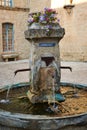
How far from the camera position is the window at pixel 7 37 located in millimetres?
16016

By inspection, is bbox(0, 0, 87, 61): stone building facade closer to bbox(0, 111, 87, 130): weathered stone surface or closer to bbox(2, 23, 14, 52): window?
bbox(2, 23, 14, 52): window

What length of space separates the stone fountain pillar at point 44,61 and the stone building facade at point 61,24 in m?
10.1

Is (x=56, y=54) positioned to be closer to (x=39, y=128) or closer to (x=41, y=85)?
(x=41, y=85)

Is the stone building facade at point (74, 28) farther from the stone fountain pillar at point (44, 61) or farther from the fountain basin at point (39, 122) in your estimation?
the fountain basin at point (39, 122)

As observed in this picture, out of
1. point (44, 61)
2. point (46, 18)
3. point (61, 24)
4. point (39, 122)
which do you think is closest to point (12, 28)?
point (61, 24)

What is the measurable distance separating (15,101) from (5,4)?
40.2 ft

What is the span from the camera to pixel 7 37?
52.9 ft

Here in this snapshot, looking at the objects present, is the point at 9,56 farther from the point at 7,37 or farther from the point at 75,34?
the point at 75,34

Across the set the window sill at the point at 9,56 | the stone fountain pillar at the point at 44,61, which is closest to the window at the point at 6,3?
the window sill at the point at 9,56

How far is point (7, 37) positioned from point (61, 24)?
3.25 m

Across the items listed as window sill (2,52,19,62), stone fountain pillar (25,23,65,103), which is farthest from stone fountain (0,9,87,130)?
window sill (2,52,19,62)

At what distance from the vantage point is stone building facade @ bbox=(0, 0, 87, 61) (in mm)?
14472

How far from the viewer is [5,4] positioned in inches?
634

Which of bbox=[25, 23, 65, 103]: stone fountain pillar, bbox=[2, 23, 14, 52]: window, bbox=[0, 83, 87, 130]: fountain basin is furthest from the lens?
bbox=[2, 23, 14, 52]: window
